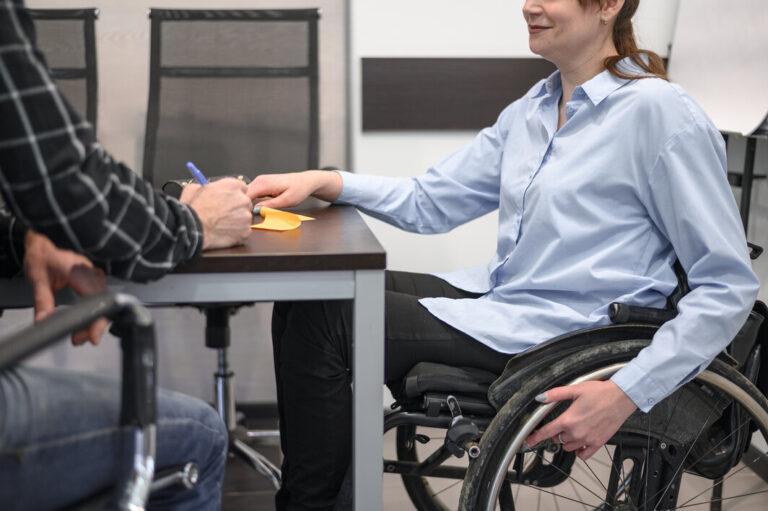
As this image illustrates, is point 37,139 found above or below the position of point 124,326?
above

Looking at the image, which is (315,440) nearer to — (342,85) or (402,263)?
(402,263)

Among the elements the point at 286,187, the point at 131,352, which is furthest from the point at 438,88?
the point at 131,352

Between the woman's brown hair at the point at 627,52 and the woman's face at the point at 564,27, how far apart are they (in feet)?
0.07

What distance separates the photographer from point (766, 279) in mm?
2006

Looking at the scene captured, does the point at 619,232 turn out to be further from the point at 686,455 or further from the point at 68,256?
the point at 68,256

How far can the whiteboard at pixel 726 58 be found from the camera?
1.80 metres

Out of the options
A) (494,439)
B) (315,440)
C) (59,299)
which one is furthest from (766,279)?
(59,299)

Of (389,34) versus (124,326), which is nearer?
(124,326)

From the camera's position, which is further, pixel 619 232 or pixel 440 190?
pixel 440 190

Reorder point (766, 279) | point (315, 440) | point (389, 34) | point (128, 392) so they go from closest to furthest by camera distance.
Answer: point (128, 392), point (315, 440), point (766, 279), point (389, 34)

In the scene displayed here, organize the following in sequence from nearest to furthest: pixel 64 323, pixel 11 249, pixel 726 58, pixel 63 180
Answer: pixel 64 323
pixel 63 180
pixel 11 249
pixel 726 58

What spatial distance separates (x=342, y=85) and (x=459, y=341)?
1.39 m

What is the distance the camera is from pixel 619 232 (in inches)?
49.4

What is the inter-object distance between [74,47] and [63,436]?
5.97 ft
